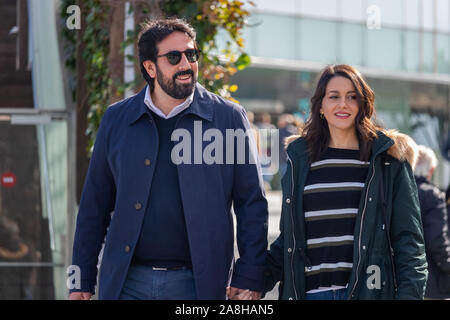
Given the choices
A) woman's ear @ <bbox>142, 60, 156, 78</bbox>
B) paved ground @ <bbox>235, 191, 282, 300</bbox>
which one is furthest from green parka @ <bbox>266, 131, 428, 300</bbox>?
paved ground @ <bbox>235, 191, 282, 300</bbox>

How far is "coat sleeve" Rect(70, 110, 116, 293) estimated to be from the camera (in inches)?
142

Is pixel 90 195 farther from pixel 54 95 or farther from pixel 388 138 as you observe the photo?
pixel 54 95

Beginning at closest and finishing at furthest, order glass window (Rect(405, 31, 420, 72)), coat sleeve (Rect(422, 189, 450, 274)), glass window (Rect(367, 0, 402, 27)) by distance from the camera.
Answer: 1. coat sleeve (Rect(422, 189, 450, 274))
2. glass window (Rect(367, 0, 402, 27))
3. glass window (Rect(405, 31, 420, 72))

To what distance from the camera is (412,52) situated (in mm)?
21547

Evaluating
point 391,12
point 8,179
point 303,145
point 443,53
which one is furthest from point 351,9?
point 303,145

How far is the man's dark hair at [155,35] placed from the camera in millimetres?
3646

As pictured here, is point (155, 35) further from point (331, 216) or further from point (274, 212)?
point (274, 212)

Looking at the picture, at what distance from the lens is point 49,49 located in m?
7.21

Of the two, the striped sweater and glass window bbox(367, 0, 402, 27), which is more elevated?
glass window bbox(367, 0, 402, 27)

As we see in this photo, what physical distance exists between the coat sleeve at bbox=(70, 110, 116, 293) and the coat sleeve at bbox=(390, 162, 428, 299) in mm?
1199

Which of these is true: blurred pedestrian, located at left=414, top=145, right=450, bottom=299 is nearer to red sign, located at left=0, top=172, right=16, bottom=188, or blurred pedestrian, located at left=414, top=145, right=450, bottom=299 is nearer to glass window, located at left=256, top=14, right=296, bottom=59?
red sign, located at left=0, top=172, right=16, bottom=188

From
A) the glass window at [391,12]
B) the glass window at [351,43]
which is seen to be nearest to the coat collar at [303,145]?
the glass window at [391,12]

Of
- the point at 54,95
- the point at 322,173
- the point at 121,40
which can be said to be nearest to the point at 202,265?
the point at 322,173

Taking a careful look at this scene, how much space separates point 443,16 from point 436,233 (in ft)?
57.4
